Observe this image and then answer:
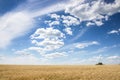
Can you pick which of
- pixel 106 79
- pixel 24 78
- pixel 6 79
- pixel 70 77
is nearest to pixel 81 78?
pixel 70 77

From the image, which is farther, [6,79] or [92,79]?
[6,79]

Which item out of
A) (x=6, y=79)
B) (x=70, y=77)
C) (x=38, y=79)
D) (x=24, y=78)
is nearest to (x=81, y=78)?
(x=70, y=77)

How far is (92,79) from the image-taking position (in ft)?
69.7

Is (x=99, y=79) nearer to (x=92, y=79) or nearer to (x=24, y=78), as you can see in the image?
(x=92, y=79)

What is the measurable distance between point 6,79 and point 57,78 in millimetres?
6311

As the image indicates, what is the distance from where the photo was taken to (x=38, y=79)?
861 inches

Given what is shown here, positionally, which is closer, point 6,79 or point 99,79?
point 99,79

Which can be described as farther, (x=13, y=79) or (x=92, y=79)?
(x=13, y=79)

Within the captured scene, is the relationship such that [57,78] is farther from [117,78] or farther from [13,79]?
[117,78]

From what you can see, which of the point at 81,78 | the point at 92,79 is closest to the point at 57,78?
the point at 81,78

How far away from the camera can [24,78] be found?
22859mm

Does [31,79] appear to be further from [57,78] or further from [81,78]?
[81,78]

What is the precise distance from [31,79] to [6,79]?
326 cm

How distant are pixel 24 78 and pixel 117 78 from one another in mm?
11220
